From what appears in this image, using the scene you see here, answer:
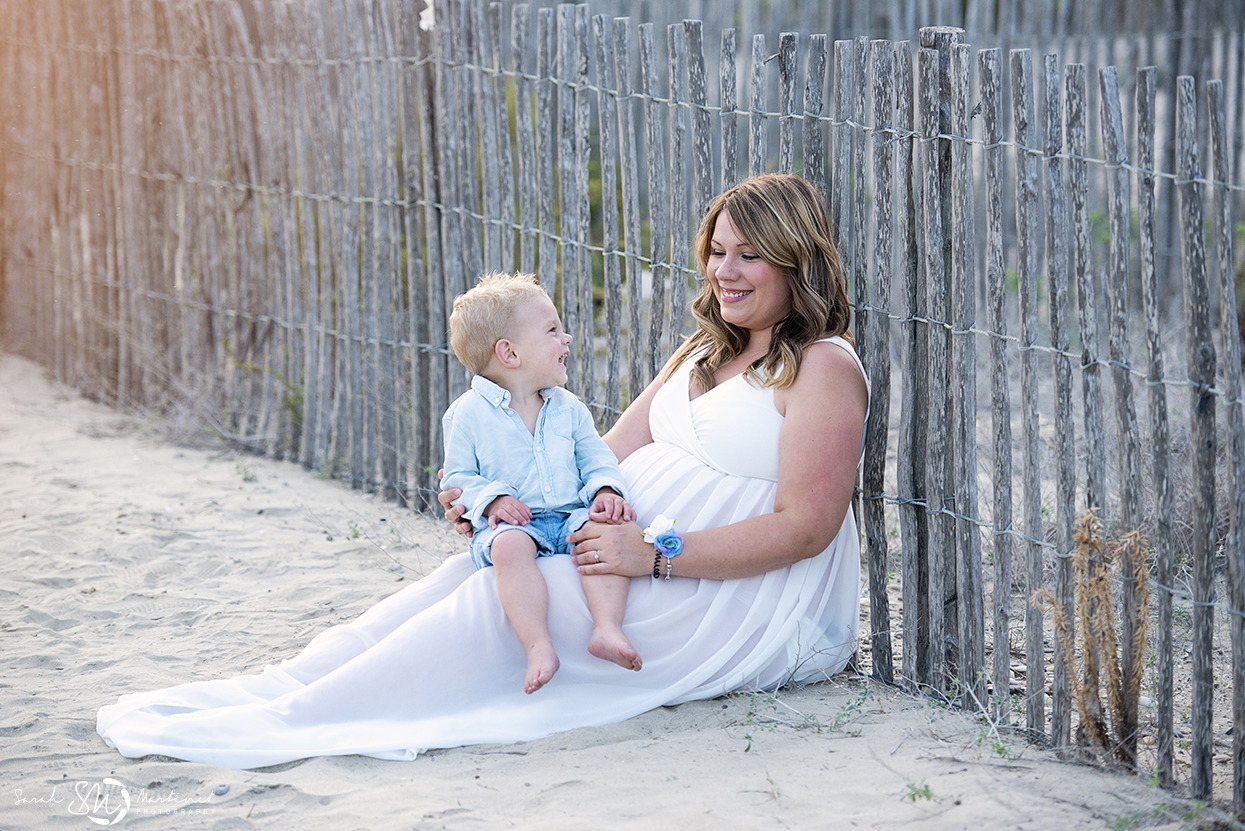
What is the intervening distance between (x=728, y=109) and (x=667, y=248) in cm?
58

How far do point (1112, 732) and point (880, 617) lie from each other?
0.73m

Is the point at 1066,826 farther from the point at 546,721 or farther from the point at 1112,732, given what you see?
the point at 546,721

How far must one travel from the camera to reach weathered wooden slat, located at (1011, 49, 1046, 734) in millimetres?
2701

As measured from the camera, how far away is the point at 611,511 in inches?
120

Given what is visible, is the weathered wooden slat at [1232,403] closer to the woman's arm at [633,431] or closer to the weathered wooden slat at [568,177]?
the woman's arm at [633,431]

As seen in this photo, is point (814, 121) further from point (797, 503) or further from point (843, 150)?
point (797, 503)

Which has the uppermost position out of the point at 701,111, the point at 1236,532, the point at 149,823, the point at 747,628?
the point at 701,111

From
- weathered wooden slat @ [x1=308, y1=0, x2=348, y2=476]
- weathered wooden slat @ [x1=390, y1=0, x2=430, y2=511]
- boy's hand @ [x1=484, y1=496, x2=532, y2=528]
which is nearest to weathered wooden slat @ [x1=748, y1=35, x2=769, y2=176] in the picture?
boy's hand @ [x1=484, y1=496, x2=532, y2=528]

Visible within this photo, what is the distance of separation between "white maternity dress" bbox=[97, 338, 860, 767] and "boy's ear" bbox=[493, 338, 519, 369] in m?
0.48

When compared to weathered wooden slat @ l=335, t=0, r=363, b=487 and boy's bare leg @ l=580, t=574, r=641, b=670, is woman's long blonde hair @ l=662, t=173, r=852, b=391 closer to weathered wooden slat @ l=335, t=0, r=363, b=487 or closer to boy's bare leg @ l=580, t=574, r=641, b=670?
boy's bare leg @ l=580, t=574, r=641, b=670

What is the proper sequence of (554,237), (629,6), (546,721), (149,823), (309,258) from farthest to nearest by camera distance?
1. (629,6)
2. (309,258)
3. (554,237)
4. (546,721)
5. (149,823)

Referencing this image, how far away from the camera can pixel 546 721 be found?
294 cm

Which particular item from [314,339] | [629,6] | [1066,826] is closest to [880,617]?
[1066,826]

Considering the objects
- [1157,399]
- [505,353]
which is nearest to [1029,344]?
[1157,399]
